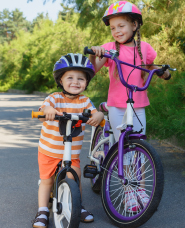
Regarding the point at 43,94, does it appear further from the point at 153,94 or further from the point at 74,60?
the point at 74,60

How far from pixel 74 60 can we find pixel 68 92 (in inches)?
11.7

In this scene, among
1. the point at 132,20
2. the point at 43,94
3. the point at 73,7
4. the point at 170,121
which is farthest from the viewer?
the point at 43,94

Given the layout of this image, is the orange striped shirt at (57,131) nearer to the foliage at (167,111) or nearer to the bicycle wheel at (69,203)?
the bicycle wheel at (69,203)

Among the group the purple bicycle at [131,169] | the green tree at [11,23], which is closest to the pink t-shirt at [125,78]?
the purple bicycle at [131,169]

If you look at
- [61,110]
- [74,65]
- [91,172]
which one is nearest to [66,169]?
[61,110]

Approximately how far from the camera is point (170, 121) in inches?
175

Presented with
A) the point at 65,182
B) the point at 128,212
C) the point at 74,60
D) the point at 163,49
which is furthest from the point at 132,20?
the point at 163,49

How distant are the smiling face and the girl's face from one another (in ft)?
1.75

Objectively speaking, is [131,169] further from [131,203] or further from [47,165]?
[47,165]

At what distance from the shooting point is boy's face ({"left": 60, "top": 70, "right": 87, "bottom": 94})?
2895mm

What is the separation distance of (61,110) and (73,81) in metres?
0.29

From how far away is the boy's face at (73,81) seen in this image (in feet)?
9.50

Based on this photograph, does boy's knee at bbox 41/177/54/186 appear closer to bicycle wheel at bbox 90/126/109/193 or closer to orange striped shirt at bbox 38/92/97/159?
orange striped shirt at bbox 38/92/97/159

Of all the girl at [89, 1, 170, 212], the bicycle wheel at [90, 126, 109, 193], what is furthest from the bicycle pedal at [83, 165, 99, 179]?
the girl at [89, 1, 170, 212]
